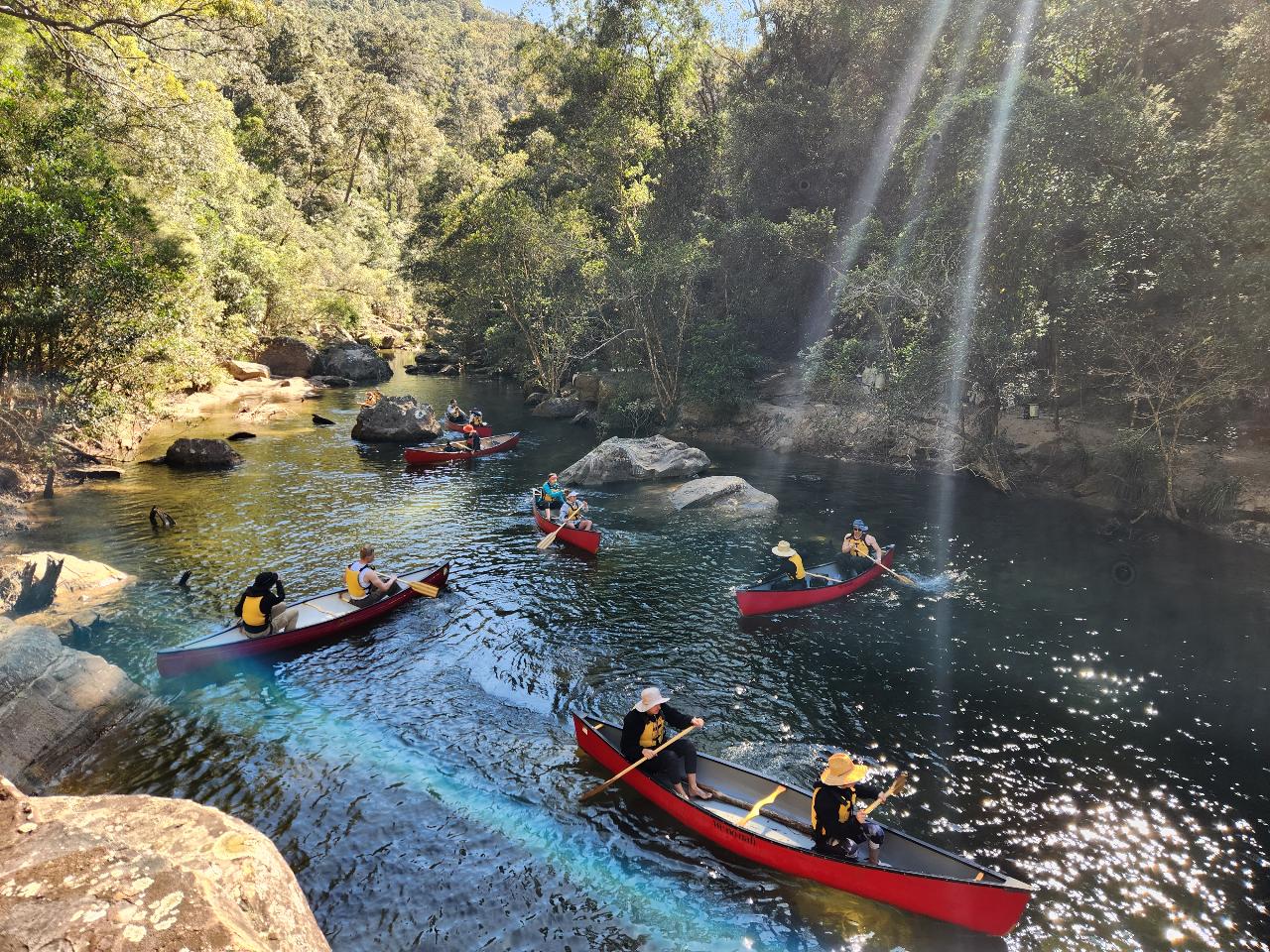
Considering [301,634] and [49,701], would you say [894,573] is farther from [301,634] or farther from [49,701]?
[49,701]

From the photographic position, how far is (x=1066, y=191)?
19.9m

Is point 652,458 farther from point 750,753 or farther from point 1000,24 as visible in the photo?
point 1000,24

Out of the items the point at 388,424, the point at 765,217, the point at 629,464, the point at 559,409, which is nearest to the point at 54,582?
the point at 629,464

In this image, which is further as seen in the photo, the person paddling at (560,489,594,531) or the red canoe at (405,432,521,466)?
the red canoe at (405,432,521,466)

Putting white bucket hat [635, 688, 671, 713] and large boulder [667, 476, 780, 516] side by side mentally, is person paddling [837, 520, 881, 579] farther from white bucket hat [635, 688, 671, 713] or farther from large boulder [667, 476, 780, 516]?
white bucket hat [635, 688, 671, 713]

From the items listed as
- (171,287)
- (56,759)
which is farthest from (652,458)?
(56,759)

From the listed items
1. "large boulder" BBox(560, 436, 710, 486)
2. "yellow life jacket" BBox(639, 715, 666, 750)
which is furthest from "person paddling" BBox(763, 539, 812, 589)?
"large boulder" BBox(560, 436, 710, 486)

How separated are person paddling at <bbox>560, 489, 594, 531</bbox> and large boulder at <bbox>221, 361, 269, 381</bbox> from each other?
33189 millimetres

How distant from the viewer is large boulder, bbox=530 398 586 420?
41.5 meters

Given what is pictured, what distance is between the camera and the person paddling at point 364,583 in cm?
1470

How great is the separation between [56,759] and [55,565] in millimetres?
7010

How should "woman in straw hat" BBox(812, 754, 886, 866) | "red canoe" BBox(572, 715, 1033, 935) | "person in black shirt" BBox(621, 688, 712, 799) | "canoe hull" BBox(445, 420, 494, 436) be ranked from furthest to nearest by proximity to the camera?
"canoe hull" BBox(445, 420, 494, 436), "person in black shirt" BBox(621, 688, 712, 799), "woman in straw hat" BBox(812, 754, 886, 866), "red canoe" BBox(572, 715, 1033, 935)

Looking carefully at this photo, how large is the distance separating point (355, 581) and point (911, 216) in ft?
88.8

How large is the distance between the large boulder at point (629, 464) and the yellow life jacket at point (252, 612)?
1472cm
